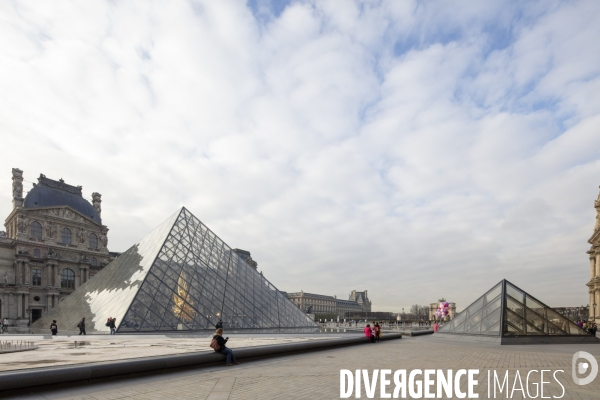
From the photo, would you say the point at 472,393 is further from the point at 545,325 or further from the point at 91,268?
the point at 91,268

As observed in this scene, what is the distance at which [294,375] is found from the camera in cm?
735

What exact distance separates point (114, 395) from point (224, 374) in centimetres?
225

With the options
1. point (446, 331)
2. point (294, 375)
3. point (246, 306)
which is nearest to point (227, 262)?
point (246, 306)

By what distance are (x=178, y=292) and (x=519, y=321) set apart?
1639 centimetres

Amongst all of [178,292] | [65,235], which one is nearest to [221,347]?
[178,292]

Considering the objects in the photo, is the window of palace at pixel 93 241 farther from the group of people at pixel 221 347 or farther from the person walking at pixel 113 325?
the group of people at pixel 221 347

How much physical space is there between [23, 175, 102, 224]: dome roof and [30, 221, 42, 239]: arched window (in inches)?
147

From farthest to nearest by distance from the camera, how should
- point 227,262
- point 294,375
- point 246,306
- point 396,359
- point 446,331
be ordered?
1. point 227,262
2. point 246,306
3. point 446,331
4. point 396,359
5. point 294,375

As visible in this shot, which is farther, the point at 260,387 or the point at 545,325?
the point at 545,325

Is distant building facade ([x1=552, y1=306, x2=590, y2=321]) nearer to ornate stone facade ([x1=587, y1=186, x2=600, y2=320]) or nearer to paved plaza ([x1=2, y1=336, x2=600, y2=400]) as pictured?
ornate stone facade ([x1=587, y1=186, x2=600, y2=320])

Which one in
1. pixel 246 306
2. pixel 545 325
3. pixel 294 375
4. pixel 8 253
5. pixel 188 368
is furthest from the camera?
pixel 8 253

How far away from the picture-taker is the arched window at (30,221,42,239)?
53.5m

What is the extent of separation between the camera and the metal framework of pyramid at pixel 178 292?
1955 centimetres

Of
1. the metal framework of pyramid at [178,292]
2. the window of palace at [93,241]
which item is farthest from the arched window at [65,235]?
the metal framework of pyramid at [178,292]
